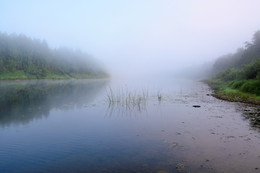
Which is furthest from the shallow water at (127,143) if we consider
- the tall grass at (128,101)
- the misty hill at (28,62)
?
the misty hill at (28,62)

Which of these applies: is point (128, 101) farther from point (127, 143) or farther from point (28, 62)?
point (28, 62)

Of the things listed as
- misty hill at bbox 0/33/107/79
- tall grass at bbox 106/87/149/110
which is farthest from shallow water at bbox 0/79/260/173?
misty hill at bbox 0/33/107/79

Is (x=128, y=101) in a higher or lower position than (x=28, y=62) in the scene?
lower

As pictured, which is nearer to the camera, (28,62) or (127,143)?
(127,143)

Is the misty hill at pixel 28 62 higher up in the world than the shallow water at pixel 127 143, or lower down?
higher up

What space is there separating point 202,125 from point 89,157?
35.7 ft

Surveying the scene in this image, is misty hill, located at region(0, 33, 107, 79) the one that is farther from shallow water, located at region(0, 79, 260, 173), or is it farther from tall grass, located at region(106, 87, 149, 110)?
shallow water, located at region(0, 79, 260, 173)

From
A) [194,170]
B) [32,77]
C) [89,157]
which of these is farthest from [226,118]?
[32,77]

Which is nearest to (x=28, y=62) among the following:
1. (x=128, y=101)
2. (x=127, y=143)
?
(x=128, y=101)

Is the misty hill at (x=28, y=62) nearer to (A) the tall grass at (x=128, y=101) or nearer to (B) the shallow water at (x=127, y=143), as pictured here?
(A) the tall grass at (x=128, y=101)

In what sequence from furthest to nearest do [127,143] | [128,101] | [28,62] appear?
[28,62]
[128,101]
[127,143]

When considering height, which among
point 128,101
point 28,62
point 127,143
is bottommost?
point 127,143

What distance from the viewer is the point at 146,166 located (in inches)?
→ 349

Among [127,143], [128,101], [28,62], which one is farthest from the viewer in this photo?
[28,62]
